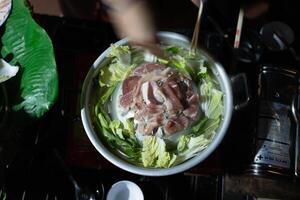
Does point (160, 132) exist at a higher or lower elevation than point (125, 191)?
higher

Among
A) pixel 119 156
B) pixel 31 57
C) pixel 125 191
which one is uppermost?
pixel 31 57

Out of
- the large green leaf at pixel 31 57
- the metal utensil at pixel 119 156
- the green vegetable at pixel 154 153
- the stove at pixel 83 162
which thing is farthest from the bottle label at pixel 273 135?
the large green leaf at pixel 31 57

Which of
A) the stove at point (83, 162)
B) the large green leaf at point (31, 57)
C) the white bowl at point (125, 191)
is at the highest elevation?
the large green leaf at point (31, 57)

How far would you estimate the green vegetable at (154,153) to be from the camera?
1.02m

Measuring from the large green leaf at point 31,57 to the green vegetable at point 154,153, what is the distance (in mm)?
260

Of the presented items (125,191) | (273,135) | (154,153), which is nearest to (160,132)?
(154,153)

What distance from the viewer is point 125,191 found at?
110 cm

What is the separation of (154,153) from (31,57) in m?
0.42

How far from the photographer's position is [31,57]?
1.09 meters

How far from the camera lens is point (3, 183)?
1.06m

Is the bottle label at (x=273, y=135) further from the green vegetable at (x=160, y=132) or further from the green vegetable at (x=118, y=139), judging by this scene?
the green vegetable at (x=118, y=139)

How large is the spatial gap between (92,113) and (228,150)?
391 mm

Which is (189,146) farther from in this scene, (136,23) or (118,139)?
(136,23)

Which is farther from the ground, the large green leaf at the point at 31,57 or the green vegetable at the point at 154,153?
the large green leaf at the point at 31,57
